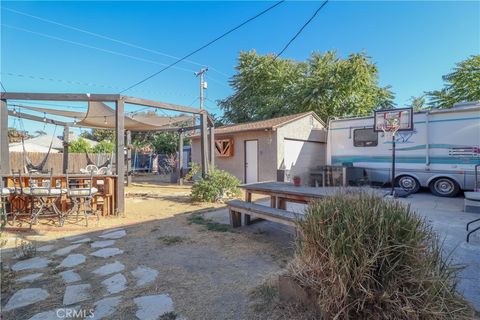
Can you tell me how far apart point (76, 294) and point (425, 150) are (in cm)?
899

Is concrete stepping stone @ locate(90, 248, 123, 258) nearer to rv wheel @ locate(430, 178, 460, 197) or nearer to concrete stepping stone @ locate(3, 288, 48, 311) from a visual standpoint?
concrete stepping stone @ locate(3, 288, 48, 311)

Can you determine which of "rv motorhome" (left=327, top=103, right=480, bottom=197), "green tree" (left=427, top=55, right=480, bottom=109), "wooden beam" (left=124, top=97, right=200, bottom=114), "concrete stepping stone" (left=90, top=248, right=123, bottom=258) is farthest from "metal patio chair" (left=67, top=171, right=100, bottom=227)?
"green tree" (left=427, top=55, right=480, bottom=109)

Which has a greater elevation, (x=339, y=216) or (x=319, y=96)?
(x=319, y=96)

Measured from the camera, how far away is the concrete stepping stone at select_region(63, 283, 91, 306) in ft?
7.21

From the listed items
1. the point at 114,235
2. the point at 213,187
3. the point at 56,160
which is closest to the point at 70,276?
the point at 114,235

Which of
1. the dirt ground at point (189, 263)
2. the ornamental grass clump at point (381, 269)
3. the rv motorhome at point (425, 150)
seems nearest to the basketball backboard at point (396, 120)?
the rv motorhome at point (425, 150)

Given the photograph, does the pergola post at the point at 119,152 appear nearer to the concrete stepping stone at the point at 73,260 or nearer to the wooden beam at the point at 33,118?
the concrete stepping stone at the point at 73,260

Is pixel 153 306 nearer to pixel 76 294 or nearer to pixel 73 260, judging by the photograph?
pixel 76 294

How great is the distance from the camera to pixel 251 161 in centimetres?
1123

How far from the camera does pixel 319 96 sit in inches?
554

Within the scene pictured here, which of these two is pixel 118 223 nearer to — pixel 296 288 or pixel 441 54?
pixel 296 288

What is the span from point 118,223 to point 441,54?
11.7 m

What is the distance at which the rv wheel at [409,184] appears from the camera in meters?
8.10

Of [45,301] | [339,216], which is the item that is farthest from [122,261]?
[339,216]
